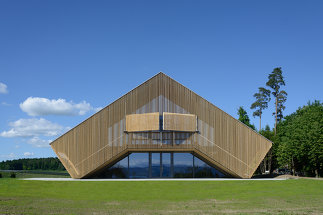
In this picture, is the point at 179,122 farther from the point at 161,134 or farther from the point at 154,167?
the point at 154,167

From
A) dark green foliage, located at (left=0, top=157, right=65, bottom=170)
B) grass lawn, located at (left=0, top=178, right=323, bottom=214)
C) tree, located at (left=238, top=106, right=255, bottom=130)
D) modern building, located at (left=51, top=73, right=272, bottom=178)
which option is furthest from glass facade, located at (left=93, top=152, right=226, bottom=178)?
dark green foliage, located at (left=0, top=157, right=65, bottom=170)

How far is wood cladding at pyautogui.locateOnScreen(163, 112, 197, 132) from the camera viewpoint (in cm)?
3338

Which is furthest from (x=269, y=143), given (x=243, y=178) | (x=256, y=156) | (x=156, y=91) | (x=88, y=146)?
(x=88, y=146)

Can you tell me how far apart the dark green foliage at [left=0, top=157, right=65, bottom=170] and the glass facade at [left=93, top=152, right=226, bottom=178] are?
2770 inches

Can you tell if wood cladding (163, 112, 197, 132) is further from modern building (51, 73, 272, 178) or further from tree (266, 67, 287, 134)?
tree (266, 67, 287, 134)

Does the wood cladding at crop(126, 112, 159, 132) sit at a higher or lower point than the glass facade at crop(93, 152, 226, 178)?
higher

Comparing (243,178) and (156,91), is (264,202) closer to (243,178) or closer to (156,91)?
(243,178)

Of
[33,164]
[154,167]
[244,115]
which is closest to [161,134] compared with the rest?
[154,167]

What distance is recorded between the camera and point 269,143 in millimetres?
33938

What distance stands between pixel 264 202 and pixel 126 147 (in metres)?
17.5

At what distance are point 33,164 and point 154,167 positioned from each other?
269ft

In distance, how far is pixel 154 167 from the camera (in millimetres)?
35938

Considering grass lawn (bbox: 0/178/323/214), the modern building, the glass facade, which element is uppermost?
the modern building

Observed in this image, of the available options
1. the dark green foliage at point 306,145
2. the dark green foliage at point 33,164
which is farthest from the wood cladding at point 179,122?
the dark green foliage at point 33,164
